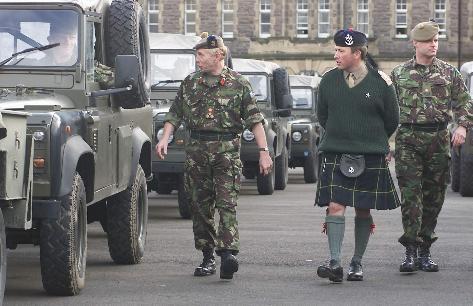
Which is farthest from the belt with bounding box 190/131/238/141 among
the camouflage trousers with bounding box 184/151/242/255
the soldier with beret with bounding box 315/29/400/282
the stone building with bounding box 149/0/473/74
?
the stone building with bounding box 149/0/473/74

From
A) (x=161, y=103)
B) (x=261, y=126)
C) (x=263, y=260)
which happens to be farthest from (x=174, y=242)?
(x=161, y=103)

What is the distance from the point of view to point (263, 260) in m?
13.8

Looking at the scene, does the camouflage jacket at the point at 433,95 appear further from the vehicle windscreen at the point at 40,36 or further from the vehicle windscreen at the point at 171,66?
the vehicle windscreen at the point at 171,66

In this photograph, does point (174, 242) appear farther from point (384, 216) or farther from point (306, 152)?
A: point (306, 152)

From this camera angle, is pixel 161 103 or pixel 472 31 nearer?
pixel 161 103

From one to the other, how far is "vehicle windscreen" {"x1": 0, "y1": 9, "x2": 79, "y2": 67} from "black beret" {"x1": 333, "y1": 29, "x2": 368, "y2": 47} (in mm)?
1883

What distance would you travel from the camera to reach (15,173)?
999 cm

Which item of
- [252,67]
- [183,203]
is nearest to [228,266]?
[183,203]

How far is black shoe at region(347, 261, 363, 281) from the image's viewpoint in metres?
12.2

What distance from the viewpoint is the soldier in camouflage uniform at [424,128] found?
42.1 feet

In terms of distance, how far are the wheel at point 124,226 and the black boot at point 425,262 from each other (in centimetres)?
219

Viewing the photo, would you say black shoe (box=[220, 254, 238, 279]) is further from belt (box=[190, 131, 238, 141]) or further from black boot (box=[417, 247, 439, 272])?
black boot (box=[417, 247, 439, 272])

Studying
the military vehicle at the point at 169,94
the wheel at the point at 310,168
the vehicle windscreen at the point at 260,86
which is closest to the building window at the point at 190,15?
the wheel at the point at 310,168

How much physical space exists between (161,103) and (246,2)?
8108 cm
